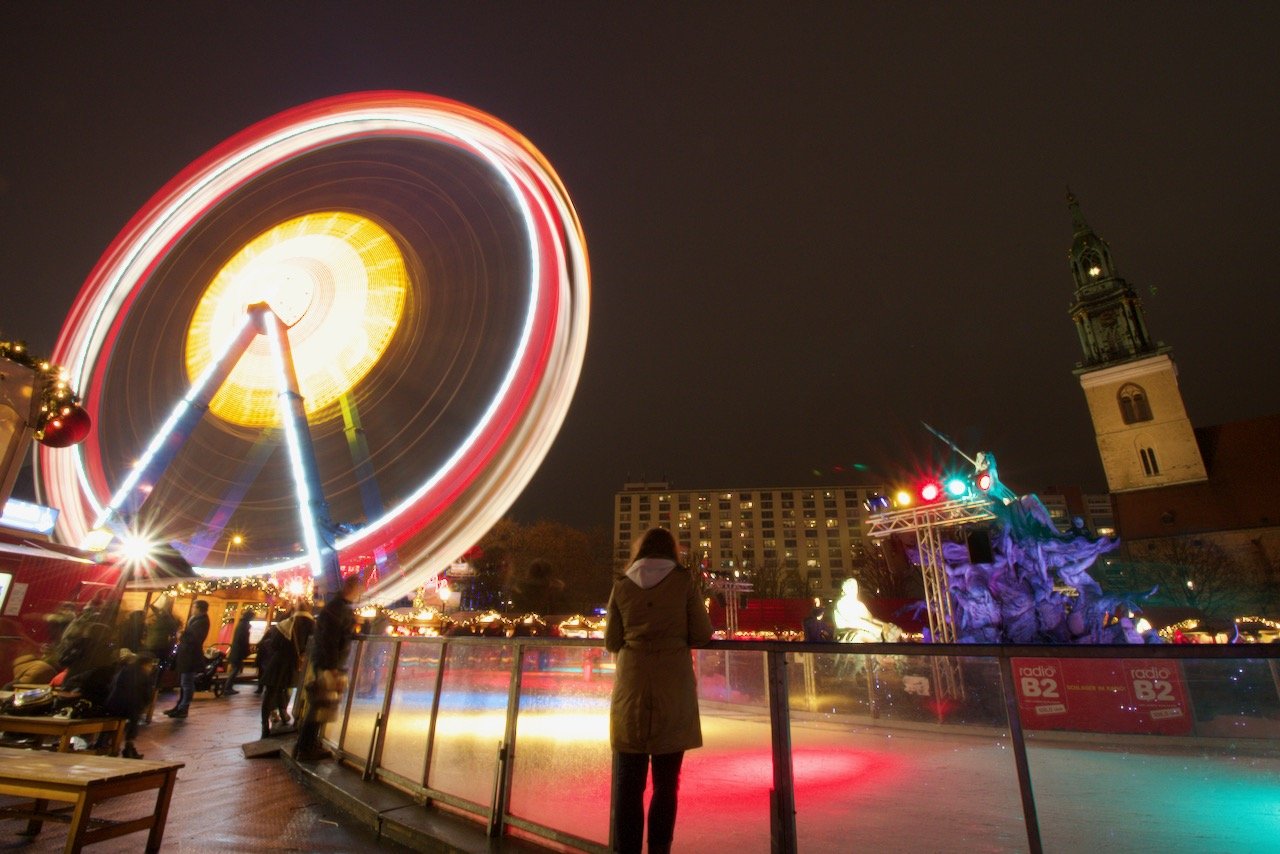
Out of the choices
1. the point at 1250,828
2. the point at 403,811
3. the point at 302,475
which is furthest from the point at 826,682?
the point at 302,475

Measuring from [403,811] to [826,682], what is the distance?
4181mm

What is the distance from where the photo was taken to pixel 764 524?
365 ft

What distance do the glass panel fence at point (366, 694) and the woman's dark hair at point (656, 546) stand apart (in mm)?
3222

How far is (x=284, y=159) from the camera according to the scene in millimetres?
16766

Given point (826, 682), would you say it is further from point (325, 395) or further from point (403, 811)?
point (325, 395)

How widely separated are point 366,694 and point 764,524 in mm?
109117

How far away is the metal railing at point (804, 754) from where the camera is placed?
311 centimetres

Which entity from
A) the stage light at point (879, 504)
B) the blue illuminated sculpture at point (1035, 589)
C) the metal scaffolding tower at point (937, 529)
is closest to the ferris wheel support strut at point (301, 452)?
the stage light at point (879, 504)

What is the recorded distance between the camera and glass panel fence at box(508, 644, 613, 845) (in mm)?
3623

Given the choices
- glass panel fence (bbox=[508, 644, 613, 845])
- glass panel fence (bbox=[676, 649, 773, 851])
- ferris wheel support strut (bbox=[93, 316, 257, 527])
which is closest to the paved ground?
glass panel fence (bbox=[508, 644, 613, 845])

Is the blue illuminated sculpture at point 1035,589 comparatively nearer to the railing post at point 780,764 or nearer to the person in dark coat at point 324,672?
the railing post at point 780,764

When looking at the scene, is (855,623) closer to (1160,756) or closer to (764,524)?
(1160,756)

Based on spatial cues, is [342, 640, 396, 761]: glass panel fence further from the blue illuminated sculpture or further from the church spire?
the church spire

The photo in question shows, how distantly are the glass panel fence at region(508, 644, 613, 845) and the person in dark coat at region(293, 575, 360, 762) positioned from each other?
2.97 metres
